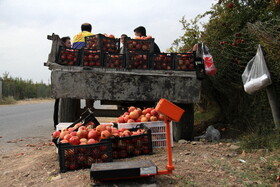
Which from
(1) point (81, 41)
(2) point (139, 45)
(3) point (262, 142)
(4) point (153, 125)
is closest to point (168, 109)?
(4) point (153, 125)

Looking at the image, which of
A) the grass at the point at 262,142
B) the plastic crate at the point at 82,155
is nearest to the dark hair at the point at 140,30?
the grass at the point at 262,142

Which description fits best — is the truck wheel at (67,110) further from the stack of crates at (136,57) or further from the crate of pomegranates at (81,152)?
the crate of pomegranates at (81,152)

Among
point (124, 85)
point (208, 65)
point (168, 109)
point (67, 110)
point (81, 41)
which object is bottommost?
point (67, 110)

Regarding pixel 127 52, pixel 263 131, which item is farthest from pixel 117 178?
pixel 263 131

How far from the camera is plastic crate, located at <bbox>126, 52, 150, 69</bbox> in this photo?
17.4 feet

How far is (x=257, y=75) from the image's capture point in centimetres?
488

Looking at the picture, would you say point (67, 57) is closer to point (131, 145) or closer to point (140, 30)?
point (131, 145)

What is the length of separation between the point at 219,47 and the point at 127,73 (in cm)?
268

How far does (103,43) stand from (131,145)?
7.73ft

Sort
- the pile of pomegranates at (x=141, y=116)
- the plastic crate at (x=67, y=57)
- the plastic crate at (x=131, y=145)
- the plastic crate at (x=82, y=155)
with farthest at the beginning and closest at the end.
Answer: the plastic crate at (x=67, y=57) < the pile of pomegranates at (x=141, y=116) < the plastic crate at (x=131, y=145) < the plastic crate at (x=82, y=155)

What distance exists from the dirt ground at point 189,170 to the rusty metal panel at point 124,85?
951mm

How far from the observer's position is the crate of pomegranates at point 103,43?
5773 millimetres

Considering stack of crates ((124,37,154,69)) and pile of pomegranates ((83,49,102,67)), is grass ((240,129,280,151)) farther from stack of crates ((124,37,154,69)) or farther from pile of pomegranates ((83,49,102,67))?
pile of pomegranates ((83,49,102,67))

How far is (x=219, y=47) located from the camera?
678 cm
